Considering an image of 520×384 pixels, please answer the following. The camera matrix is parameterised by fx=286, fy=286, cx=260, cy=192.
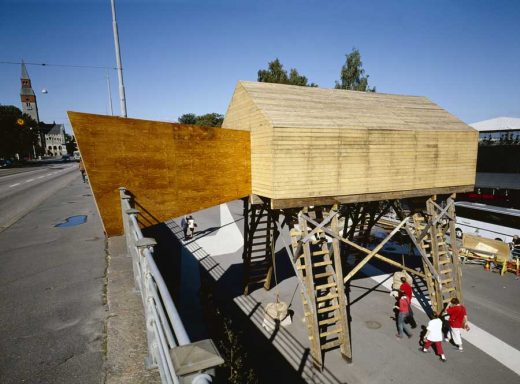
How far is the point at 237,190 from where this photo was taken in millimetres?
9883

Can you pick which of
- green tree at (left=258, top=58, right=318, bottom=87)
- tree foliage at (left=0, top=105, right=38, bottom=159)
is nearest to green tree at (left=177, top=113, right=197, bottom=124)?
tree foliage at (left=0, top=105, right=38, bottom=159)

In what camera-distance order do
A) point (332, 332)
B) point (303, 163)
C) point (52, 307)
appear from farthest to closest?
1. point (332, 332)
2. point (303, 163)
3. point (52, 307)

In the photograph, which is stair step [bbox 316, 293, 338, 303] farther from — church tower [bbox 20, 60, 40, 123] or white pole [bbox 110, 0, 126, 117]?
church tower [bbox 20, 60, 40, 123]

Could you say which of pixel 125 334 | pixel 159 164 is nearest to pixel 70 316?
pixel 125 334

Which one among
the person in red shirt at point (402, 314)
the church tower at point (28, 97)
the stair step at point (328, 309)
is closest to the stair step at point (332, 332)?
the stair step at point (328, 309)

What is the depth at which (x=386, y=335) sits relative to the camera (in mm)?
10633

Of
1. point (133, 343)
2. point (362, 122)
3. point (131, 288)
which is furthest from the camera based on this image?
point (362, 122)

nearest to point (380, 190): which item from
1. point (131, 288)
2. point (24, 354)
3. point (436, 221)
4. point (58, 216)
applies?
point (436, 221)

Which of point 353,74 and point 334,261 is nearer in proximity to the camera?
point 334,261

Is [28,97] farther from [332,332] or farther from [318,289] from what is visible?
[332,332]

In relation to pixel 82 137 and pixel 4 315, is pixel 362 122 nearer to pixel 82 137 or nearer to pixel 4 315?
pixel 82 137

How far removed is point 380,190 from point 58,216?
1302 cm

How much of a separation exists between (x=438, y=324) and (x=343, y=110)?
779cm

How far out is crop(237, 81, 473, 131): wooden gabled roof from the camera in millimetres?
8883
